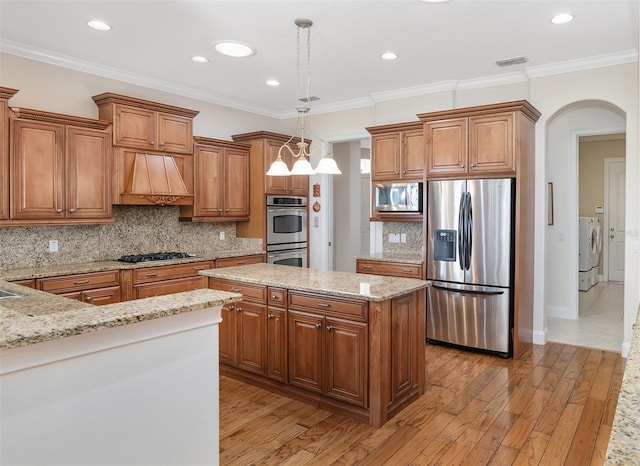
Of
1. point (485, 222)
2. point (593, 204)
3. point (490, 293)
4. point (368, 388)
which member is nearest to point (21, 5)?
point (368, 388)

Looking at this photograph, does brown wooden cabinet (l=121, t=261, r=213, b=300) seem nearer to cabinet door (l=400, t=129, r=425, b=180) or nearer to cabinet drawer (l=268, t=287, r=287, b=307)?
cabinet drawer (l=268, t=287, r=287, b=307)

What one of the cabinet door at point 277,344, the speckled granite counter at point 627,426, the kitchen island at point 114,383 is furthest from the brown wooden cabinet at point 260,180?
the speckled granite counter at point 627,426

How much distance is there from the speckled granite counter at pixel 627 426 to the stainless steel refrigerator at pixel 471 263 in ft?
10.1

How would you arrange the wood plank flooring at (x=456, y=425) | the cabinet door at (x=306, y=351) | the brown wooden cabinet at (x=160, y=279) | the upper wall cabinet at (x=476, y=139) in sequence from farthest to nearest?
1. the brown wooden cabinet at (x=160, y=279)
2. the upper wall cabinet at (x=476, y=139)
3. the cabinet door at (x=306, y=351)
4. the wood plank flooring at (x=456, y=425)

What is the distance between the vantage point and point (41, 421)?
52.1 inches

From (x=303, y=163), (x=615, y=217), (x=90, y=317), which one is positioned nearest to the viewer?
(x=90, y=317)

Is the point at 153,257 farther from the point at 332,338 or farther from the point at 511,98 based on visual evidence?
the point at 511,98

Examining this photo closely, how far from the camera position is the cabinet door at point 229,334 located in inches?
144

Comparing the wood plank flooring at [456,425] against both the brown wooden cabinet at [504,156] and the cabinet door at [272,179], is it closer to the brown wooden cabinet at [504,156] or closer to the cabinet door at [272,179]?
the brown wooden cabinet at [504,156]

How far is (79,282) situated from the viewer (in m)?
3.98

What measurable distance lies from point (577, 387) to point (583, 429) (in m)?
0.76

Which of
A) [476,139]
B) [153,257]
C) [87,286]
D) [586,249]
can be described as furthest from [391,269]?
[586,249]

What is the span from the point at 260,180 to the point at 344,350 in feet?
10.8

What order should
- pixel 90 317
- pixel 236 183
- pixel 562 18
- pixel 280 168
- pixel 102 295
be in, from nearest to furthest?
1. pixel 90 317
2. pixel 280 168
3. pixel 562 18
4. pixel 102 295
5. pixel 236 183
